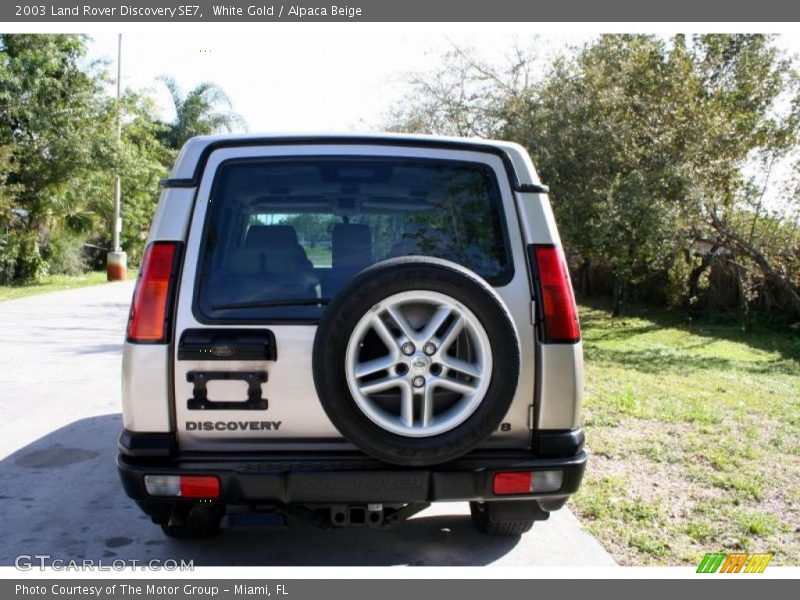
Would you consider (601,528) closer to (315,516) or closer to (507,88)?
(315,516)

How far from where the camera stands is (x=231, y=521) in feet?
11.1

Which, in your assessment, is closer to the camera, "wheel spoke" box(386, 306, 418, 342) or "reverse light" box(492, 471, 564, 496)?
"wheel spoke" box(386, 306, 418, 342)

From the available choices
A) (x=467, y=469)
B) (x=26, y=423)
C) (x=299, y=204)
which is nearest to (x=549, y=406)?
(x=467, y=469)

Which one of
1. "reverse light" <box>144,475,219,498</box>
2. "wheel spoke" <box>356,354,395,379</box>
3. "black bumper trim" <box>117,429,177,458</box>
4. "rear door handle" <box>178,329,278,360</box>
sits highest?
"rear door handle" <box>178,329,278,360</box>

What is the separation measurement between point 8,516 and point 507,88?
16826 millimetres

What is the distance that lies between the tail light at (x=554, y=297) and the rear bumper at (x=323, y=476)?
0.57 metres

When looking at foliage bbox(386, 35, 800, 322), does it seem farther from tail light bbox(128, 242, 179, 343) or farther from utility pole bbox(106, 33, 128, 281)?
utility pole bbox(106, 33, 128, 281)

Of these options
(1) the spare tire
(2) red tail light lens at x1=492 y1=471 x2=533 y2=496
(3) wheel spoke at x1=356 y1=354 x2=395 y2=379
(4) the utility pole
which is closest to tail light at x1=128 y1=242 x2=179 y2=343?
(1) the spare tire

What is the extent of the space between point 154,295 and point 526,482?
5.80 feet

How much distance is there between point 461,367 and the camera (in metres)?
3.08

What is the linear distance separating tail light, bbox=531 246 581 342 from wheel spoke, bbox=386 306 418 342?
0.60m

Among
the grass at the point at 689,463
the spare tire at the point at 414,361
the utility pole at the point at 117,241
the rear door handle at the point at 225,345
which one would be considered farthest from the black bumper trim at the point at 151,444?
the utility pole at the point at 117,241

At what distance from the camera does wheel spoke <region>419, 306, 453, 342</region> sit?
Result: 3062mm

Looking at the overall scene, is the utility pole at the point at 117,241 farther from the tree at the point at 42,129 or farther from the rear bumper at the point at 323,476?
the rear bumper at the point at 323,476
